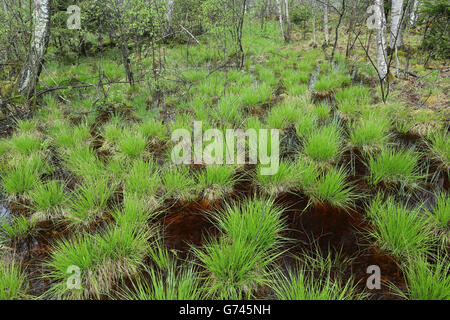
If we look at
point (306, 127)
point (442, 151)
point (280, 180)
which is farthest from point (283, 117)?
point (442, 151)

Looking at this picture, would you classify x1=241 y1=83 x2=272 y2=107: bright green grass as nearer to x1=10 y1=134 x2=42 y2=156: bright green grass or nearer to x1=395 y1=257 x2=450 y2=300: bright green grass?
x1=10 y1=134 x2=42 y2=156: bright green grass

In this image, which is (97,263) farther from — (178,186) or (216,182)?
(216,182)

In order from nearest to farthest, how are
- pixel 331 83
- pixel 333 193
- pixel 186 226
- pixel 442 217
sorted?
1. pixel 442 217
2. pixel 186 226
3. pixel 333 193
4. pixel 331 83

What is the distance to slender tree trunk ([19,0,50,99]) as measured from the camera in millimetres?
4871

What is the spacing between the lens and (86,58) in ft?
32.6

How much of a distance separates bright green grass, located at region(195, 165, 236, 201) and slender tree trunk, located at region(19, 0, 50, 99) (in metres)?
4.55

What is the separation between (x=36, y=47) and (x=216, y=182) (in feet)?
18.0

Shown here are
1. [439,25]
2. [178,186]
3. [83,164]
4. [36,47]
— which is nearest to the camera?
[178,186]

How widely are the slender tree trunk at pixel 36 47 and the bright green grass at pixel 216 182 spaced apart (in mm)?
4551

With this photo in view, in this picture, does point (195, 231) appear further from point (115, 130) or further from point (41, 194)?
point (115, 130)

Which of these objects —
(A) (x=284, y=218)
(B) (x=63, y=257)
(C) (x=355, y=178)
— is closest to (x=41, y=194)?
(B) (x=63, y=257)

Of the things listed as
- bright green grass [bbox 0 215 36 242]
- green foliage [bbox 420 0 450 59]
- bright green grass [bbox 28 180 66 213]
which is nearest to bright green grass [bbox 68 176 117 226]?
bright green grass [bbox 28 180 66 213]

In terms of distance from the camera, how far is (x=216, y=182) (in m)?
2.97

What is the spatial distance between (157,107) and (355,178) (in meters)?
4.73
